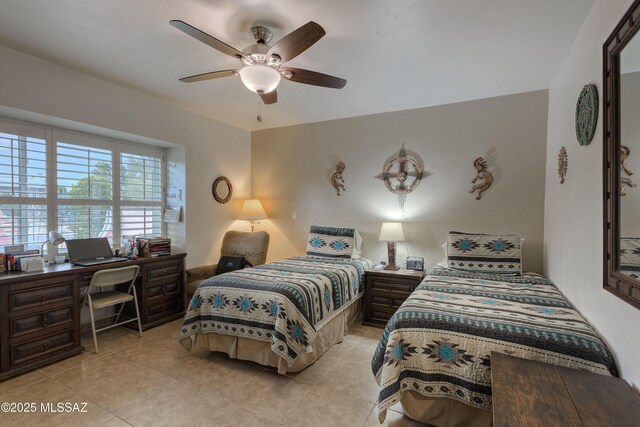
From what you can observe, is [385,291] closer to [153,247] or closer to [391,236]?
[391,236]

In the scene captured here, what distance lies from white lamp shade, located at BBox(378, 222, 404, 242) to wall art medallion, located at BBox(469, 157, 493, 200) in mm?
917

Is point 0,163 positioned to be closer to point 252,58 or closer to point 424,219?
point 252,58

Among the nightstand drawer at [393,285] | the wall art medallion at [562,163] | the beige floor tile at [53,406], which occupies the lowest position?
the beige floor tile at [53,406]

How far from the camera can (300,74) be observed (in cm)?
214

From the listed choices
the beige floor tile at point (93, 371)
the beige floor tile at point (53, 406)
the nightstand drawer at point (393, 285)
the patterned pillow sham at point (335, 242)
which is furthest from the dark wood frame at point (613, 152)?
Answer: the beige floor tile at point (93, 371)

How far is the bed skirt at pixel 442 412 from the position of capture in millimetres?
1646

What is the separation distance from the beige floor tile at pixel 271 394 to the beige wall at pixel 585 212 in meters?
1.80

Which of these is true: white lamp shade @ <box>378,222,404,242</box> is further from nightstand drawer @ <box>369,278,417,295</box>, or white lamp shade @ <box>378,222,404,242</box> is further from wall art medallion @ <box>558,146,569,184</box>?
wall art medallion @ <box>558,146,569,184</box>

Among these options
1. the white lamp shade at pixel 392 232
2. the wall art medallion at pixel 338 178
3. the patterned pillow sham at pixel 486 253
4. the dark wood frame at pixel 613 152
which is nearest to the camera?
the dark wood frame at pixel 613 152

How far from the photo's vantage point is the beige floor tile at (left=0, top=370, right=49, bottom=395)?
216cm

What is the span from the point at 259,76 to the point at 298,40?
0.37m

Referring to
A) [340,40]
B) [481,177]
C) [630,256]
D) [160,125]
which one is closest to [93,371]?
[160,125]

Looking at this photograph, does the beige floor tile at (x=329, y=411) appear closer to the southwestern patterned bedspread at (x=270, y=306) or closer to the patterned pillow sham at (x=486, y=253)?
the southwestern patterned bedspread at (x=270, y=306)

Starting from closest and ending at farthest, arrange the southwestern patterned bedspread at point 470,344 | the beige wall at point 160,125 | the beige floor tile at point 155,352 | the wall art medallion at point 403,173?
the southwestern patterned bedspread at point 470,344, the beige wall at point 160,125, the beige floor tile at point 155,352, the wall art medallion at point 403,173
